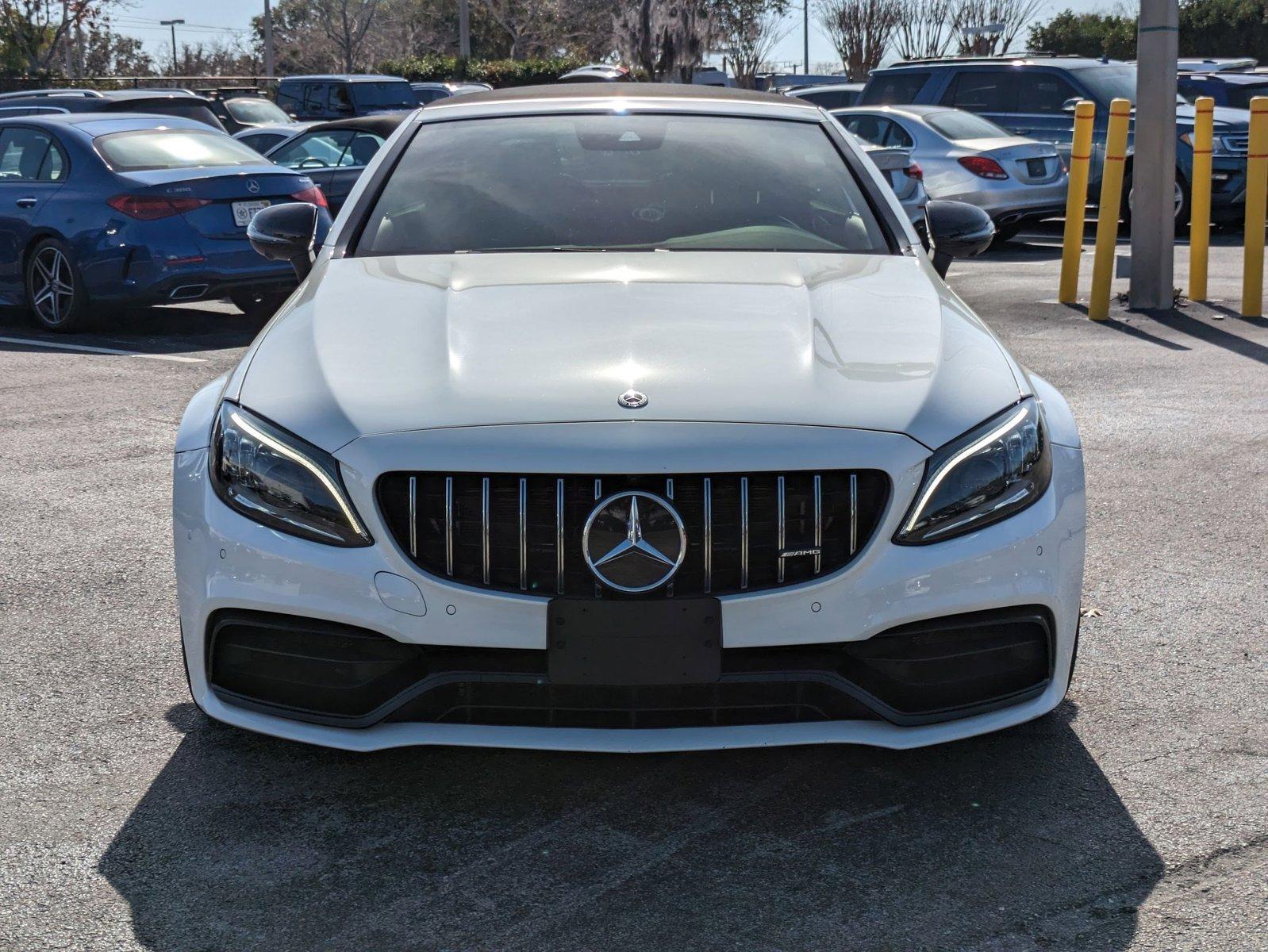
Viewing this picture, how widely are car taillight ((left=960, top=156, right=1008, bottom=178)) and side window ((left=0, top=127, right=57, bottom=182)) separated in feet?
27.0

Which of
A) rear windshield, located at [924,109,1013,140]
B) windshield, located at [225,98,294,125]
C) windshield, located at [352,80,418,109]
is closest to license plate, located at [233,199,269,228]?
rear windshield, located at [924,109,1013,140]

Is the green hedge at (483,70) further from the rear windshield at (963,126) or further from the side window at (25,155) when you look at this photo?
the side window at (25,155)

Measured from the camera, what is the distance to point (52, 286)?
406 inches

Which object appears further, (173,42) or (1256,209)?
(173,42)

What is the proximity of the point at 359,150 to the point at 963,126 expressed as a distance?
5947 millimetres

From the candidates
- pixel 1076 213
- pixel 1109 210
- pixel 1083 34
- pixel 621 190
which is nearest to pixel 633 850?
pixel 621 190

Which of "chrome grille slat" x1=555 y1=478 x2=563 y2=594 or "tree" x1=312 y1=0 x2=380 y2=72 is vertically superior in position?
"tree" x1=312 y1=0 x2=380 y2=72

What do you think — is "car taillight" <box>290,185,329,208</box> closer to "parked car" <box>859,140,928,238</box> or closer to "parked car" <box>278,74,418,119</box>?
"parked car" <box>859,140,928,238</box>

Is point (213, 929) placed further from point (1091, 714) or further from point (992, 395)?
point (1091, 714)

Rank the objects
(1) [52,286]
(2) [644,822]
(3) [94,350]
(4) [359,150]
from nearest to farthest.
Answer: (2) [644,822], (3) [94,350], (1) [52,286], (4) [359,150]

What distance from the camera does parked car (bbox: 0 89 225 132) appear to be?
546 inches

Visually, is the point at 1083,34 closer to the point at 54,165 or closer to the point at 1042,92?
the point at 1042,92

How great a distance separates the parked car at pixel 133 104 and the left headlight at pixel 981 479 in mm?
11341

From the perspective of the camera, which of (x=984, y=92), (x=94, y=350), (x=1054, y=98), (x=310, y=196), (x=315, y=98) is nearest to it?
(x=94, y=350)
